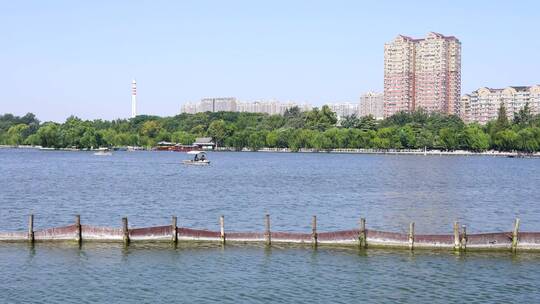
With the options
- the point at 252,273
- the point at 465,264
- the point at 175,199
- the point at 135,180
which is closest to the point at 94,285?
the point at 252,273

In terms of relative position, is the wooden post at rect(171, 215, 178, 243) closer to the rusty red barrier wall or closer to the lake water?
the rusty red barrier wall

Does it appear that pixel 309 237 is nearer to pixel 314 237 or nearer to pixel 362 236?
pixel 314 237

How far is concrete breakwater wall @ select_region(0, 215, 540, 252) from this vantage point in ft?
145

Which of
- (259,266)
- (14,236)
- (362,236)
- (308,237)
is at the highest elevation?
(362,236)

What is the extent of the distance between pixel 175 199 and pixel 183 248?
3759cm

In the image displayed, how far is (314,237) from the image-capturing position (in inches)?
1793

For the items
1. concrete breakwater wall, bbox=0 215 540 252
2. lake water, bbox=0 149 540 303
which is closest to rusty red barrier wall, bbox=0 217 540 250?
concrete breakwater wall, bbox=0 215 540 252

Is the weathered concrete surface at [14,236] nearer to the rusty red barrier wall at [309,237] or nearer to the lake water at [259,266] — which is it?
the rusty red barrier wall at [309,237]

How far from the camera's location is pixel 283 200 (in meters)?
81.8

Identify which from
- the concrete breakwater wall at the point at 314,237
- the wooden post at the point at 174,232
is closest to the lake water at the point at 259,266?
the concrete breakwater wall at the point at 314,237

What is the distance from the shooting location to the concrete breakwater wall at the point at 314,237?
44125 millimetres

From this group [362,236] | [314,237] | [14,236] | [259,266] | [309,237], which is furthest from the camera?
[14,236]

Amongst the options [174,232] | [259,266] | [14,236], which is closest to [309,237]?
[259,266]

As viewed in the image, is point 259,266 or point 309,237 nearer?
point 259,266
